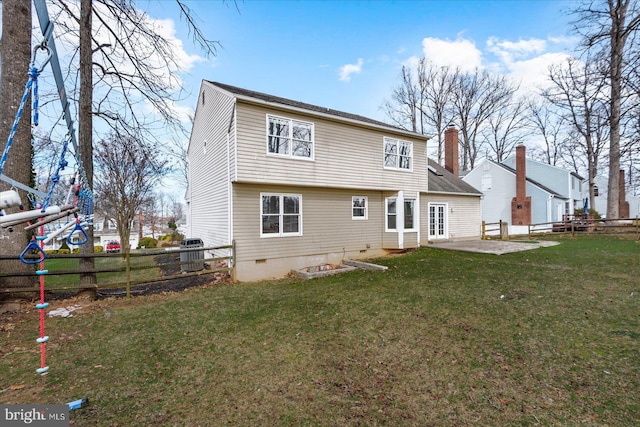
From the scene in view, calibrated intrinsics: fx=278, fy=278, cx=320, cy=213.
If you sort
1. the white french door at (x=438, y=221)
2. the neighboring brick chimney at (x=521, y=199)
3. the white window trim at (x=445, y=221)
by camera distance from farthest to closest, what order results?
the neighboring brick chimney at (x=521, y=199), the white french door at (x=438, y=221), the white window trim at (x=445, y=221)

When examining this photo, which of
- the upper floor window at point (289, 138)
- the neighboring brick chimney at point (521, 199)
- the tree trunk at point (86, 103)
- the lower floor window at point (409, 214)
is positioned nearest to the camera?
the tree trunk at point (86, 103)

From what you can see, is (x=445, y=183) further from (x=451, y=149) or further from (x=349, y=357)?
(x=349, y=357)

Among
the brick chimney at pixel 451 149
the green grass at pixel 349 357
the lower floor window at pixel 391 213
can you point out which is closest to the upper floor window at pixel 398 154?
the lower floor window at pixel 391 213

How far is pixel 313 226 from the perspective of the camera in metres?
10.7

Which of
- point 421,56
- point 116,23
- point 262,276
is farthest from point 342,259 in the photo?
point 421,56

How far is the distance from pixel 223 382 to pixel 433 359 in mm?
2891

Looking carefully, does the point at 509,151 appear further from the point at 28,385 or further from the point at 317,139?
the point at 28,385

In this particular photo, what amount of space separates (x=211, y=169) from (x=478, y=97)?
3161 centimetres

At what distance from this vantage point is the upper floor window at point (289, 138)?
9.55 m

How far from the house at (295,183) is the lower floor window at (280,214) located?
1.4 inches

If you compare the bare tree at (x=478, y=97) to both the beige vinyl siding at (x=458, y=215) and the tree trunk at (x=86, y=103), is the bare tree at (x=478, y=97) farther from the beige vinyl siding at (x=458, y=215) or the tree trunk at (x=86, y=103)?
the tree trunk at (x=86, y=103)

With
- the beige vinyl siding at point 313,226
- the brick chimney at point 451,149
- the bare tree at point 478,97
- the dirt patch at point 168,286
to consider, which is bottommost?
the dirt patch at point 168,286

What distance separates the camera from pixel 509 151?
33406 millimetres

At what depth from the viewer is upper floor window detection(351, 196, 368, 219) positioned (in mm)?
11945
